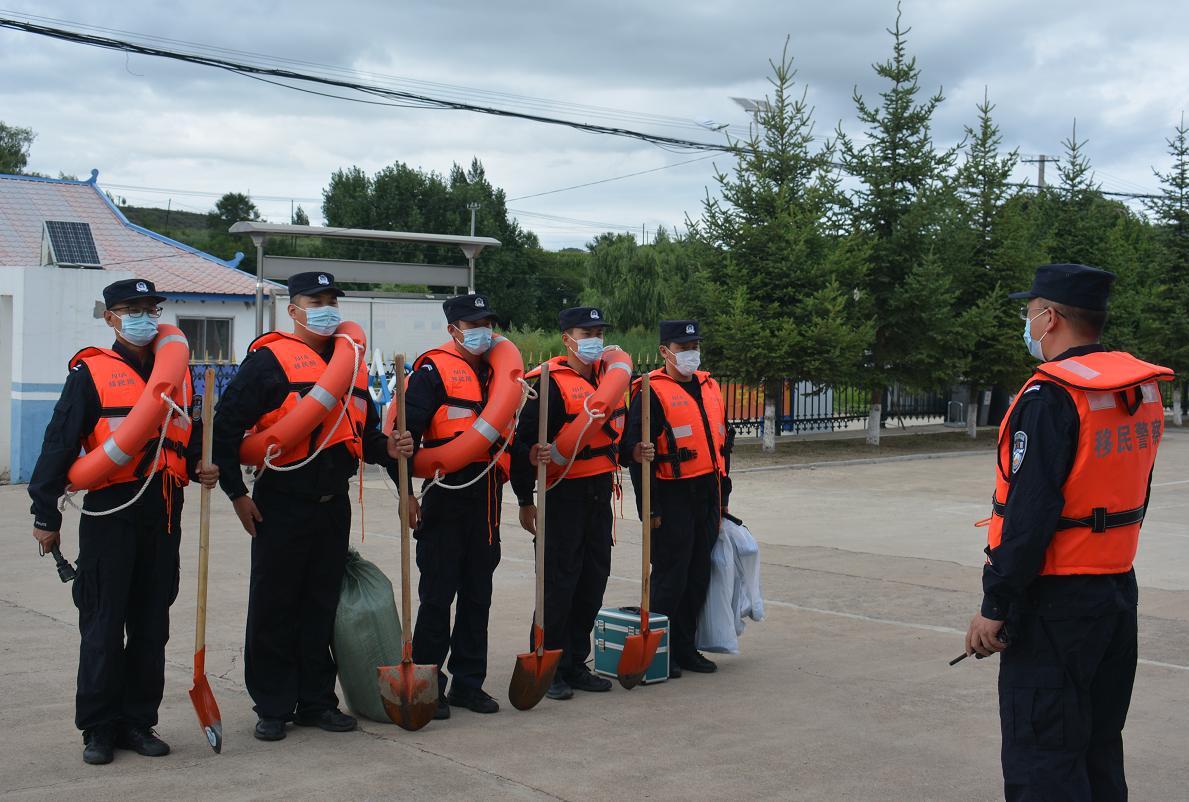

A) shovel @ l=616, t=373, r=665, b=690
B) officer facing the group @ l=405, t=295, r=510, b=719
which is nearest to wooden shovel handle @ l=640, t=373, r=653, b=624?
shovel @ l=616, t=373, r=665, b=690

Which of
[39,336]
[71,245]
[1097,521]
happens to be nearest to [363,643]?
[1097,521]

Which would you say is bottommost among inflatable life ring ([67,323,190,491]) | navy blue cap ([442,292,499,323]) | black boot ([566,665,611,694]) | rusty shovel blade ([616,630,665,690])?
black boot ([566,665,611,694])

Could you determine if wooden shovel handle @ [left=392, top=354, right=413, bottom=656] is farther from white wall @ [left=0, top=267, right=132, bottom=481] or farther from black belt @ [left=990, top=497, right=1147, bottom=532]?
white wall @ [left=0, top=267, right=132, bottom=481]

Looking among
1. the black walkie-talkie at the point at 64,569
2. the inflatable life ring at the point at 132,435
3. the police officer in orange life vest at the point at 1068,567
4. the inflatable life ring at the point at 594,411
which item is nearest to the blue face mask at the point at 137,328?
the inflatable life ring at the point at 132,435

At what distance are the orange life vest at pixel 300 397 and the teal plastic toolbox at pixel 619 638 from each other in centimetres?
194

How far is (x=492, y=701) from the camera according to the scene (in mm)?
6406

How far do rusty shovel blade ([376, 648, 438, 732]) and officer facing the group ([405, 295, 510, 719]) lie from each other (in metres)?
0.35

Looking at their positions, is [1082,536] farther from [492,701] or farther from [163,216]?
[163,216]

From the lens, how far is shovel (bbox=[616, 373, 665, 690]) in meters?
6.82

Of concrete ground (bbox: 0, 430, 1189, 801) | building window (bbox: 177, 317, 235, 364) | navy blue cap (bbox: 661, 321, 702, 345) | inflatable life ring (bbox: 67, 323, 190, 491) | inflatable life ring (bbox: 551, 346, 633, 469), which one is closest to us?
concrete ground (bbox: 0, 430, 1189, 801)

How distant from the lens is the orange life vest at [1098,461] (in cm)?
404

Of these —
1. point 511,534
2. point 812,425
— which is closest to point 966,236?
point 812,425

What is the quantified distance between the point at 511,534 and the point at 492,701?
625 cm

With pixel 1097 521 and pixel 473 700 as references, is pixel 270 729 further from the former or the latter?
pixel 1097 521
